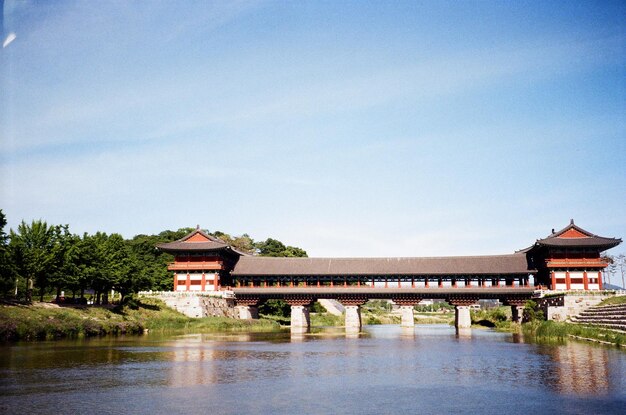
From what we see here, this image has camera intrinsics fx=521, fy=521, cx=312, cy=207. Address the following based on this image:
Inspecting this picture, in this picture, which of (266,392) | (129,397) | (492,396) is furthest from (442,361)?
(129,397)

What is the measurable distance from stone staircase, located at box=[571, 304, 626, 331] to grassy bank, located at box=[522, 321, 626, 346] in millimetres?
1293

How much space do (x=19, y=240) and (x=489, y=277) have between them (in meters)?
57.3

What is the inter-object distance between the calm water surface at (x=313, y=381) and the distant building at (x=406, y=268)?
37293 mm

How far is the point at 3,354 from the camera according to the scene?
30.5 metres

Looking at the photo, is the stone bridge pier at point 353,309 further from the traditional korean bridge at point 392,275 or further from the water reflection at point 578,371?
the water reflection at point 578,371

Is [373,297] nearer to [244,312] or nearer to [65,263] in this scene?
[244,312]

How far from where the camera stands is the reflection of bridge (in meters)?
68.8

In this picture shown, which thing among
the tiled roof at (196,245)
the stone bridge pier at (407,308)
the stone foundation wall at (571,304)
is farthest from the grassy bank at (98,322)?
the stone foundation wall at (571,304)

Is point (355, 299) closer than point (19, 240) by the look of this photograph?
No

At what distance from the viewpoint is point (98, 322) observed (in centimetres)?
5088

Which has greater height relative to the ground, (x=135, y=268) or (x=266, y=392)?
(x=135, y=268)

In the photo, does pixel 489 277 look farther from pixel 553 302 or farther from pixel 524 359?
pixel 524 359

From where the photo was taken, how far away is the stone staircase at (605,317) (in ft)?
132

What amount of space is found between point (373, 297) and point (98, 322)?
35843 mm
